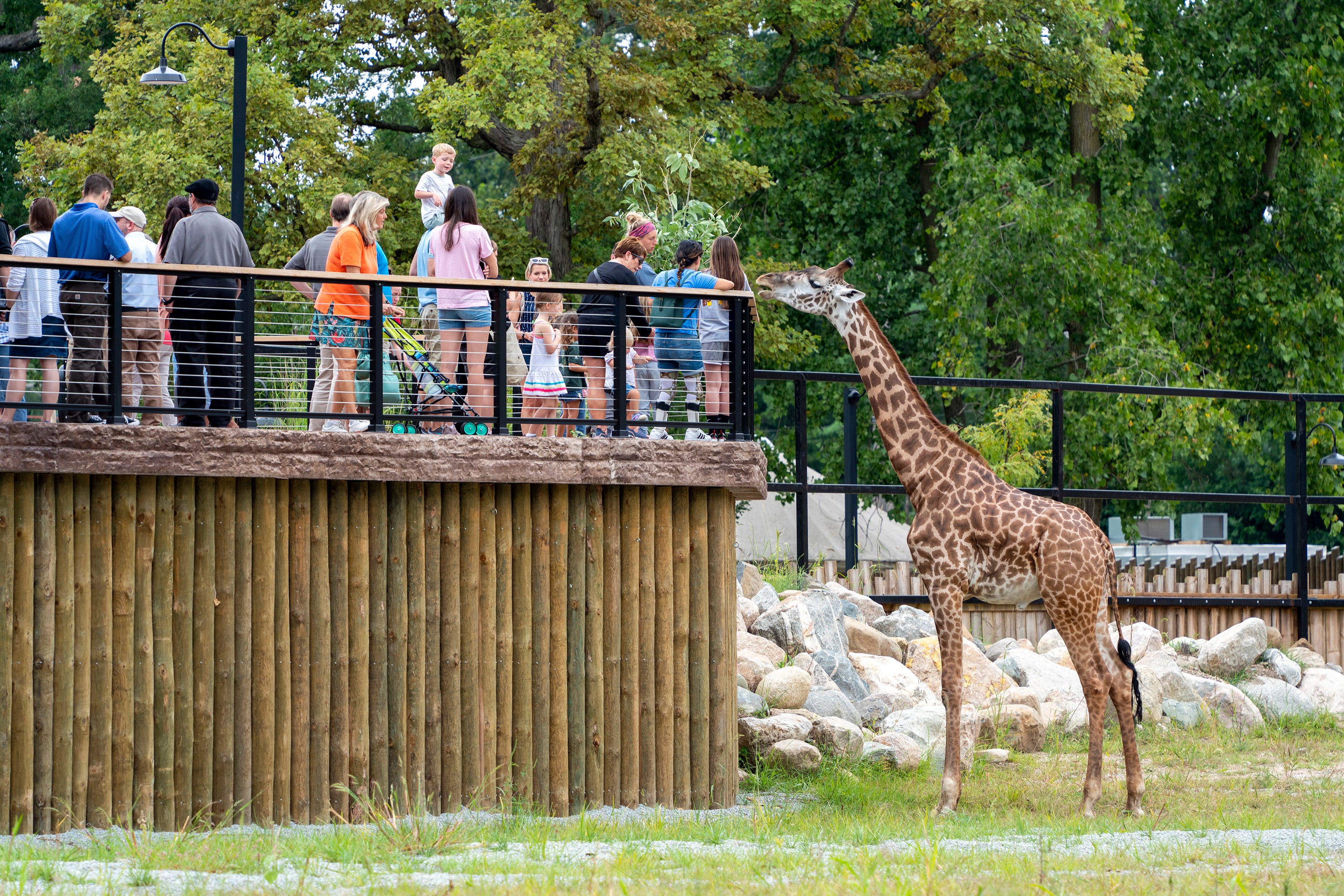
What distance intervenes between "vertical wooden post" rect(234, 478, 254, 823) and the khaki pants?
28.4 inches

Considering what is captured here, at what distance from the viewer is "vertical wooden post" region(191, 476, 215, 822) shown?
9.77 m

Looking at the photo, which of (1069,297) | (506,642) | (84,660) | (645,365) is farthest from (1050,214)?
(84,660)

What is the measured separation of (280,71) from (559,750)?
15.0 metres

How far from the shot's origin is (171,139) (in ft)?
67.8

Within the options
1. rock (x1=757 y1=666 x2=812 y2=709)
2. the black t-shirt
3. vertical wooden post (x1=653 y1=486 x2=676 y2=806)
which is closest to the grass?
vertical wooden post (x1=653 y1=486 x2=676 y2=806)

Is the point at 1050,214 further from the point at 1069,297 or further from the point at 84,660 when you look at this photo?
the point at 84,660

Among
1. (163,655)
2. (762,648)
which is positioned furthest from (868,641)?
(163,655)

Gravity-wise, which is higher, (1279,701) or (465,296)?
(465,296)

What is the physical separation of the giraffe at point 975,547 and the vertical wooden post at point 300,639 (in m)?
3.54

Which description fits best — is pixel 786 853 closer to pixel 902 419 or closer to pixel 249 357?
pixel 902 419

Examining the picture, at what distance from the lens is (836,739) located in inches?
480

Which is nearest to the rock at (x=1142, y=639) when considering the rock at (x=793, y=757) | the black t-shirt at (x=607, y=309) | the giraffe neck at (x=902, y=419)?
the rock at (x=793, y=757)

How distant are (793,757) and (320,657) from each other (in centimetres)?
360

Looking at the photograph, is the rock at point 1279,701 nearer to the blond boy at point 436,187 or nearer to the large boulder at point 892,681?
the large boulder at point 892,681
